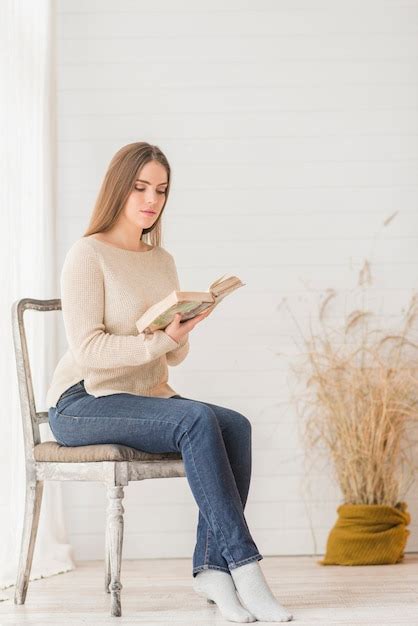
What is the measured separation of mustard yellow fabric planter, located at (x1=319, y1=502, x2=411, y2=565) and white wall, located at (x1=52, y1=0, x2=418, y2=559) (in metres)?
0.37

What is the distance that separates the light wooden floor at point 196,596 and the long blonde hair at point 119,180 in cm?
108

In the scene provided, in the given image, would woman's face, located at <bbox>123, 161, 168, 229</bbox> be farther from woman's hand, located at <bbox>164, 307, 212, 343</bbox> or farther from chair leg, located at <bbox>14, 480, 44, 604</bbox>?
chair leg, located at <bbox>14, 480, 44, 604</bbox>

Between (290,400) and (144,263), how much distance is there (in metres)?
1.30

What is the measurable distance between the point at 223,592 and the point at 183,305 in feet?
2.42

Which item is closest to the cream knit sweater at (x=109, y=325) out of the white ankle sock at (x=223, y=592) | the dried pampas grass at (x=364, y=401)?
the white ankle sock at (x=223, y=592)

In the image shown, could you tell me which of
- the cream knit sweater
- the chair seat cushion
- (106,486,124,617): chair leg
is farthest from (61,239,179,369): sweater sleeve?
(106,486,124,617): chair leg

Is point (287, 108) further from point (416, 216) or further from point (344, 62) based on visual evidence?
point (416, 216)

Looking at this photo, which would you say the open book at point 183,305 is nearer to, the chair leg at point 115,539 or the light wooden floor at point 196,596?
the chair leg at point 115,539

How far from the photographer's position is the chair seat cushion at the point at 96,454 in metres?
2.62

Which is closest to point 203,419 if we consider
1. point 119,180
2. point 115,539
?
point 115,539

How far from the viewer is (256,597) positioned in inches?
94.7

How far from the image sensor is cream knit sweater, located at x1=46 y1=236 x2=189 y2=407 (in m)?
2.65

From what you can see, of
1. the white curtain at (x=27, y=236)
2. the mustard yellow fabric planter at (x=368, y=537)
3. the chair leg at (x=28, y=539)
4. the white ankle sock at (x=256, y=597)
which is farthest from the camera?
the mustard yellow fabric planter at (x=368, y=537)

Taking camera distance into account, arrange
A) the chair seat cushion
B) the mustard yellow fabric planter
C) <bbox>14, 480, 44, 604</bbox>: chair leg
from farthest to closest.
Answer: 1. the mustard yellow fabric planter
2. <bbox>14, 480, 44, 604</bbox>: chair leg
3. the chair seat cushion
